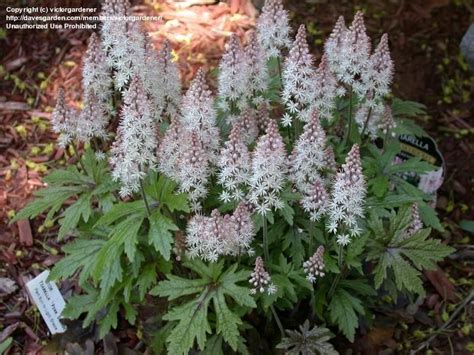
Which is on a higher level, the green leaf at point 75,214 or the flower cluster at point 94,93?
the flower cluster at point 94,93

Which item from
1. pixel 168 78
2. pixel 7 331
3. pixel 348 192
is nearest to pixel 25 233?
pixel 7 331

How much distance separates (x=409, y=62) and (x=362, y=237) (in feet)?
11.2

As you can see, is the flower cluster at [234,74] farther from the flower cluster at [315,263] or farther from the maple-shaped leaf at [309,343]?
the maple-shaped leaf at [309,343]

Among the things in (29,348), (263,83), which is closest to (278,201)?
(263,83)

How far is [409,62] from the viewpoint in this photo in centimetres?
Answer: 646

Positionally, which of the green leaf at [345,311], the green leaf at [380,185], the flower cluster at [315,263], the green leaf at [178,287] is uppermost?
the green leaf at [380,185]

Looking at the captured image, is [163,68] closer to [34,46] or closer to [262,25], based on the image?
[262,25]

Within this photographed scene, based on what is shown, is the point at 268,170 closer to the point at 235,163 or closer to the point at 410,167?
the point at 235,163

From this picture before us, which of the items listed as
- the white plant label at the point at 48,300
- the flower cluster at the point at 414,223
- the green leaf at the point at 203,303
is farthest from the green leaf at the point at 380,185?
the white plant label at the point at 48,300

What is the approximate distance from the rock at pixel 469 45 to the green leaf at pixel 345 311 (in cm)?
354

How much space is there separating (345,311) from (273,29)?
1.74 metres

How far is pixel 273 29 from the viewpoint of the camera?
3.88 m

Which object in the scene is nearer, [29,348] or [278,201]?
[278,201]

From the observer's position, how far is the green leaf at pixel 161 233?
3.34m
